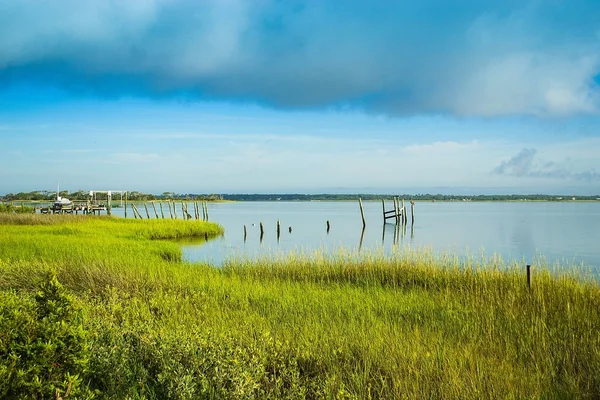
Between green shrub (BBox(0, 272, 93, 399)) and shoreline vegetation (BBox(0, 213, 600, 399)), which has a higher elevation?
green shrub (BBox(0, 272, 93, 399))

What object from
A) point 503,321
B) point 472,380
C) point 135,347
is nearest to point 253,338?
point 135,347

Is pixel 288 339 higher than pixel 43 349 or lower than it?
lower

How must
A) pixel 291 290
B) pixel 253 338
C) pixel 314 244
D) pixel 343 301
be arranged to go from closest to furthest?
pixel 253 338, pixel 343 301, pixel 291 290, pixel 314 244

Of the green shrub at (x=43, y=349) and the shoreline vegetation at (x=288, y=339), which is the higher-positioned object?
the green shrub at (x=43, y=349)

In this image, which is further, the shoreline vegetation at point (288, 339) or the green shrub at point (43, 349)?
the shoreline vegetation at point (288, 339)

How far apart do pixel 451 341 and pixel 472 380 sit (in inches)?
69.2

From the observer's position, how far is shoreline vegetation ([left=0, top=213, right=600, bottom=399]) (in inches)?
157

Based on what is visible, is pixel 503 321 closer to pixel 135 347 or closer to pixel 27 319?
pixel 135 347

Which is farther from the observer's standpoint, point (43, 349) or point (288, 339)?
point (288, 339)

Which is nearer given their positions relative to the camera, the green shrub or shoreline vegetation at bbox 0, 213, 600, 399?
the green shrub

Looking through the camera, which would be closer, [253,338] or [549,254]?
[253,338]

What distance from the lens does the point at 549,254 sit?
91.2ft

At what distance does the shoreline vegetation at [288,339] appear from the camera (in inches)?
157

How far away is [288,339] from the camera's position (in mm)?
5832
